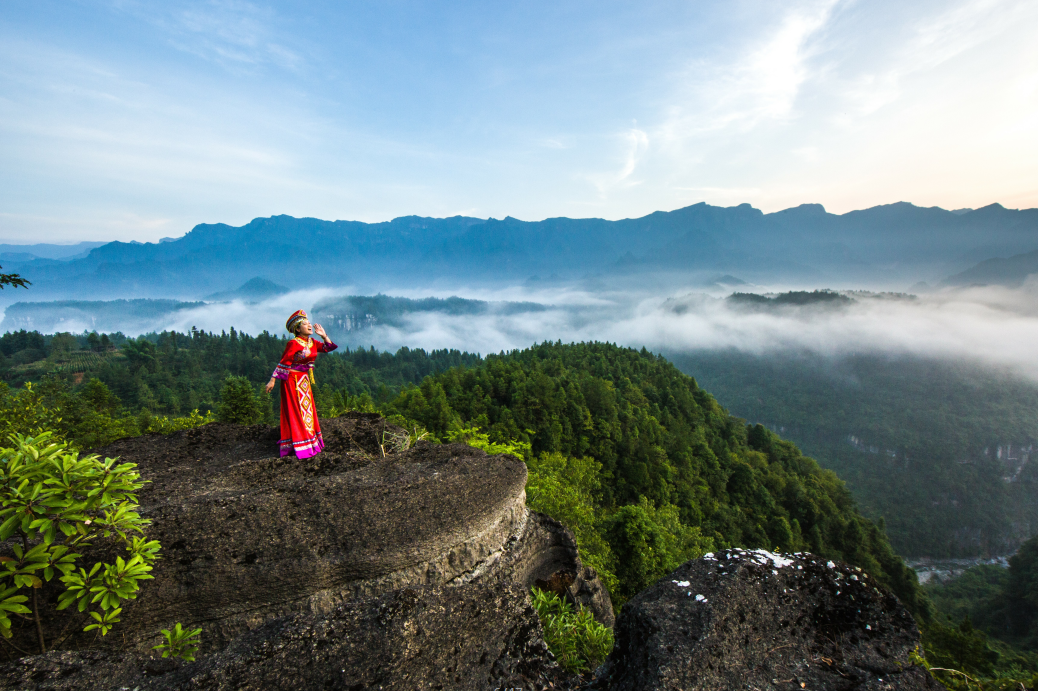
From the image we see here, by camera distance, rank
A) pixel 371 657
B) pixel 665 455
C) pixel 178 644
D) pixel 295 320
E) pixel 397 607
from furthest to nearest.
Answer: pixel 665 455 < pixel 295 320 < pixel 397 607 < pixel 371 657 < pixel 178 644

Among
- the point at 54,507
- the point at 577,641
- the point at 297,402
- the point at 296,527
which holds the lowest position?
the point at 577,641

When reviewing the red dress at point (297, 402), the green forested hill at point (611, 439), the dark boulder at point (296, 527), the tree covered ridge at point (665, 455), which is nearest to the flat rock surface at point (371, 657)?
the dark boulder at point (296, 527)

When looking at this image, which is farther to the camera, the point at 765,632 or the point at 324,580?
the point at 324,580

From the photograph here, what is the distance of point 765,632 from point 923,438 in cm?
18851

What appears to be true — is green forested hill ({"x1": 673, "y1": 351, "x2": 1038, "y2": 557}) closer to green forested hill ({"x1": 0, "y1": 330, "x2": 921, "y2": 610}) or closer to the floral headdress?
green forested hill ({"x1": 0, "y1": 330, "x2": 921, "y2": 610})

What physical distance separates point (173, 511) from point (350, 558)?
2802 mm

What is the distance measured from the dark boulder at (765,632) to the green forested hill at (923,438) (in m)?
128

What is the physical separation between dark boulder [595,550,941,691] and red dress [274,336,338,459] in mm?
7173

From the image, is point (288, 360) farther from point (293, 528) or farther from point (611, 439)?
point (611, 439)

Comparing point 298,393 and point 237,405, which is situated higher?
point 298,393

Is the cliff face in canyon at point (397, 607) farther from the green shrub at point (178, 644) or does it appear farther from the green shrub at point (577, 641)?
the green shrub at point (577, 641)

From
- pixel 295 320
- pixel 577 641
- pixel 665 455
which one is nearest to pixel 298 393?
pixel 295 320

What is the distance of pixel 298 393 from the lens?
30.6 ft

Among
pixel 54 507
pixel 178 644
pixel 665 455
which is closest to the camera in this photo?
pixel 54 507
